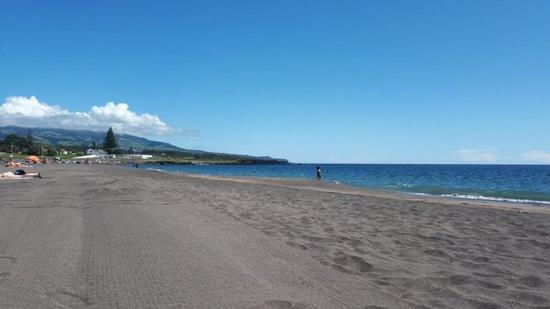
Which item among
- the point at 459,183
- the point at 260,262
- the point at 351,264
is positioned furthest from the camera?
the point at 459,183

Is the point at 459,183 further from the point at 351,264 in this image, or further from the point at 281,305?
the point at 281,305

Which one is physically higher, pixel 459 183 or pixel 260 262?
Answer: pixel 459 183

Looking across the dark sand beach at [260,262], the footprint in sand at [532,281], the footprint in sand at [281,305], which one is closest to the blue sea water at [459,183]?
the dark sand beach at [260,262]

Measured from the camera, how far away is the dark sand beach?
5578mm

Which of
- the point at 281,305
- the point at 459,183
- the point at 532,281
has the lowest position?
the point at 281,305

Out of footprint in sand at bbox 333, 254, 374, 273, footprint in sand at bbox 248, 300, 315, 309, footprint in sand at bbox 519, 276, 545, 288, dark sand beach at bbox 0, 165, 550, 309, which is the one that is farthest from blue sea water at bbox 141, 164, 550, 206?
footprint in sand at bbox 248, 300, 315, 309

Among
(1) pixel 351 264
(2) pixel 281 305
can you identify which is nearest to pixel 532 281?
(1) pixel 351 264

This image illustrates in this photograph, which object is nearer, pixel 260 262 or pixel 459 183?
pixel 260 262

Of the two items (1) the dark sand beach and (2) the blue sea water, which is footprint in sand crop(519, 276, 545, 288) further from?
(2) the blue sea water

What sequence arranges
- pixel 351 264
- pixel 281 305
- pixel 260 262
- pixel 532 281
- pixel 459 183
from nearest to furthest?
pixel 281 305
pixel 532 281
pixel 260 262
pixel 351 264
pixel 459 183

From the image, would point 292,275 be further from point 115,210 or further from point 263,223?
point 115,210

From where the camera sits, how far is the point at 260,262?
7.47 m

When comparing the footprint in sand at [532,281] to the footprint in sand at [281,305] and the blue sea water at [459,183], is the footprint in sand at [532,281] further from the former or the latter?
the blue sea water at [459,183]

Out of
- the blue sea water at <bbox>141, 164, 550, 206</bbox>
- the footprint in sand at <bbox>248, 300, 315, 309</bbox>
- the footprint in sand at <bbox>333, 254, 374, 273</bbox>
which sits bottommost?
the footprint in sand at <bbox>248, 300, 315, 309</bbox>
